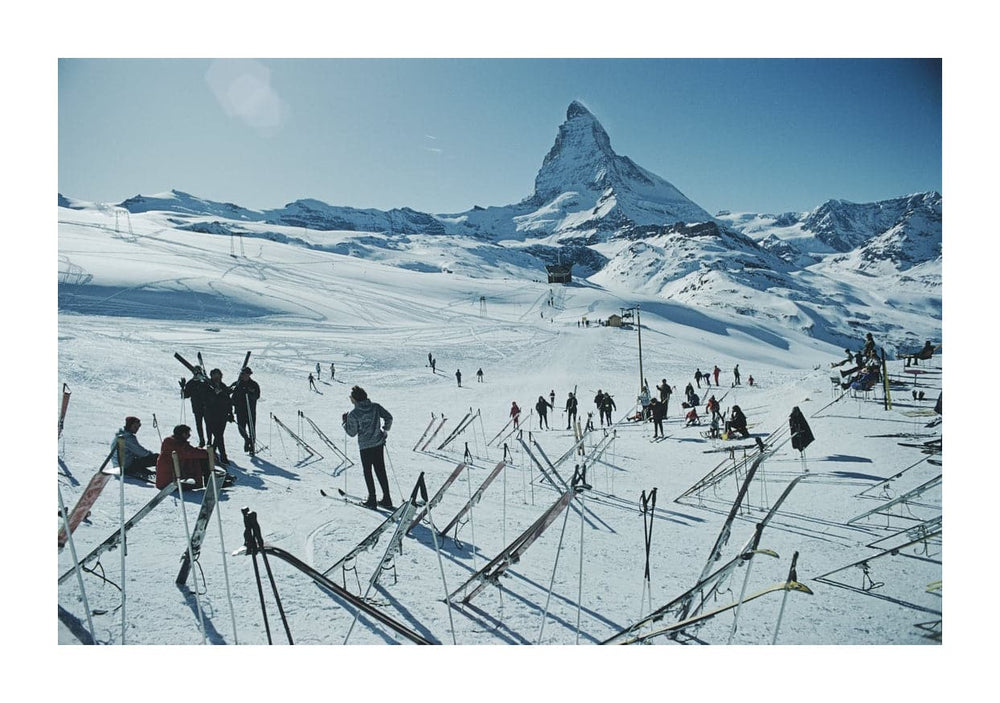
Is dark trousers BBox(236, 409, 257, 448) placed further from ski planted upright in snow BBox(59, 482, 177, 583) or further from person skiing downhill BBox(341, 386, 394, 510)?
ski planted upright in snow BBox(59, 482, 177, 583)

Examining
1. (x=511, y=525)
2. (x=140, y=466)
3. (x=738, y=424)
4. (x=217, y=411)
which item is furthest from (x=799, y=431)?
(x=140, y=466)

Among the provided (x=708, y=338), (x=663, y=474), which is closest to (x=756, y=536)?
(x=663, y=474)

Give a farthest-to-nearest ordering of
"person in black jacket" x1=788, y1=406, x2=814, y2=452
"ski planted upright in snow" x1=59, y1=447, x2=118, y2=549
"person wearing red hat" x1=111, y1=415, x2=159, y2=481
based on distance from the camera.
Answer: "person in black jacket" x1=788, y1=406, x2=814, y2=452 → "person wearing red hat" x1=111, y1=415, x2=159, y2=481 → "ski planted upright in snow" x1=59, y1=447, x2=118, y2=549

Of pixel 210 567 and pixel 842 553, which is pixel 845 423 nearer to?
pixel 842 553

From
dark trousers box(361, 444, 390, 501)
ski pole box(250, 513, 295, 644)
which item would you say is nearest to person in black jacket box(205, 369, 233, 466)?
dark trousers box(361, 444, 390, 501)

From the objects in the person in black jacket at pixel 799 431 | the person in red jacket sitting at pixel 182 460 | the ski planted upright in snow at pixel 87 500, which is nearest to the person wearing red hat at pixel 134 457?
the person in red jacket sitting at pixel 182 460

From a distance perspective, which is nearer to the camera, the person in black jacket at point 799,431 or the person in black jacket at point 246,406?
the person in black jacket at point 246,406

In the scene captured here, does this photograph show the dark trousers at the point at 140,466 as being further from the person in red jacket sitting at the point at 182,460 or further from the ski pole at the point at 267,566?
the ski pole at the point at 267,566
